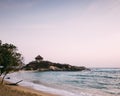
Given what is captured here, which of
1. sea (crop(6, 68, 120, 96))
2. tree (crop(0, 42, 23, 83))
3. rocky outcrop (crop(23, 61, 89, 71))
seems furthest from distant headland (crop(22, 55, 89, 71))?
tree (crop(0, 42, 23, 83))

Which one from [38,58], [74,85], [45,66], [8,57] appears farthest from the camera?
[38,58]

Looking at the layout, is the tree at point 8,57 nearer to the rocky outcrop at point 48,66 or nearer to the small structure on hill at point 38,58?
the rocky outcrop at point 48,66

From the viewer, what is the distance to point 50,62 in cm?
17388

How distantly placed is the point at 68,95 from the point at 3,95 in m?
12.6

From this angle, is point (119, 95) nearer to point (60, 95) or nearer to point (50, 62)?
point (60, 95)

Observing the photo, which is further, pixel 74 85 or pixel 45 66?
pixel 45 66

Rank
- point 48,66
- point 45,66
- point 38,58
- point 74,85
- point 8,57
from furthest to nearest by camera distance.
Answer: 1. point 38,58
2. point 48,66
3. point 45,66
4. point 74,85
5. point 8,57

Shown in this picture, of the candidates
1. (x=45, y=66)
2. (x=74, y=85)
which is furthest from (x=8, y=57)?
(x=45, y=66)

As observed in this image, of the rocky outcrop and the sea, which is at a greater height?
the rocky outcrop

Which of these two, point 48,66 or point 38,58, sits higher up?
point 38,58

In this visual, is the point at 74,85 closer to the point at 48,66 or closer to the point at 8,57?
the point at 8,57

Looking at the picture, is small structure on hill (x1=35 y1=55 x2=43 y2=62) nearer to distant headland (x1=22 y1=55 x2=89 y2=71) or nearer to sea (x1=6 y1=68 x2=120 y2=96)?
distant headland (x1=22 y1=55 x2=89 y2=71)

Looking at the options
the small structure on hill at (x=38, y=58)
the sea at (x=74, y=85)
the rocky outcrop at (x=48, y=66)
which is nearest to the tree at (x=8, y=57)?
the sea at (x=74, y=85)

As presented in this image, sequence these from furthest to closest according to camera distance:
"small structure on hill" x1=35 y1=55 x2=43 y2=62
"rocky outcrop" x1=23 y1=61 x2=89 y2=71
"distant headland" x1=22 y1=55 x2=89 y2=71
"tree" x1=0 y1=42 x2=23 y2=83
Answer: "small structure on hill" x1=35 y1=55 x2=43 y2=62 → "distant headland" x1=22 y1=55 x2=89 y2=71 → "rocky outcrop" x1=23 y1=61 x2=89 y2=71 → "tree" x1=0 y1=42 x2=23 y2=83
